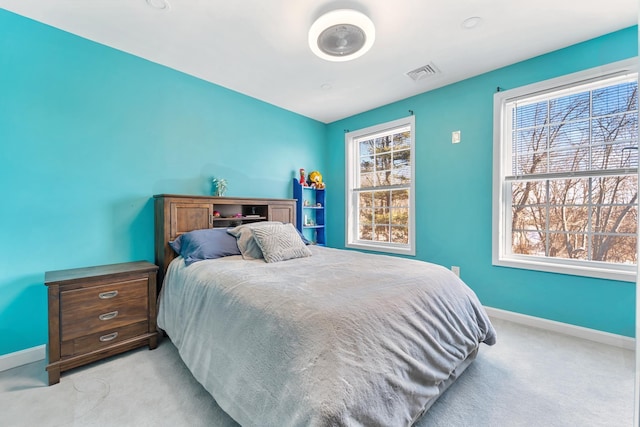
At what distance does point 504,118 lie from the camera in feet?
8.77

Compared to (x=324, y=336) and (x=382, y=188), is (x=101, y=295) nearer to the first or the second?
(x=324, y=336)

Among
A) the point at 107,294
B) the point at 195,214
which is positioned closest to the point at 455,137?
the point at 195,214

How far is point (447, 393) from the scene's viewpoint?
152 centimetres

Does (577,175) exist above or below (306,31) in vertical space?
below

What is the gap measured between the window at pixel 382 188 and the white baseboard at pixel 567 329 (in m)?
1.14

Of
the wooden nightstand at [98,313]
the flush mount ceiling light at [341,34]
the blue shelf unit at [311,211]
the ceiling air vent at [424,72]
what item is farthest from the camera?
the blue shelf unit at [311,211]

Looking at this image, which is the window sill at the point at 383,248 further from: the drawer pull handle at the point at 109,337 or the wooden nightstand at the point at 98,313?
the drawer pull handle at the point at 109,337

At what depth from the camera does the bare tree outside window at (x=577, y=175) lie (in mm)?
2131

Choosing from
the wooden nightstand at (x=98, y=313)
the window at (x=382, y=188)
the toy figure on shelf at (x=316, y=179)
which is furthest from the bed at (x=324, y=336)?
the toy figure on shelf at (x=316, y=179)

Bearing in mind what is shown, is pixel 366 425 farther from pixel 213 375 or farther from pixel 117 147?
pixel 117 147

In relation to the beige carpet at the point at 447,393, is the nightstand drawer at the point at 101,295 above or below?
above

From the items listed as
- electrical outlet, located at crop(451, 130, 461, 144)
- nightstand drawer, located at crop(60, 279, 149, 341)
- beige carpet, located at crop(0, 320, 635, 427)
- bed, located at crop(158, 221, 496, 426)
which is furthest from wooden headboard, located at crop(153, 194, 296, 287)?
electrical outlet, located at crop(451, 130, 461, 144)

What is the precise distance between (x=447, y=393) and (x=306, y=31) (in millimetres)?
2793

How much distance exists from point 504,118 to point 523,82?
13.7 inches
